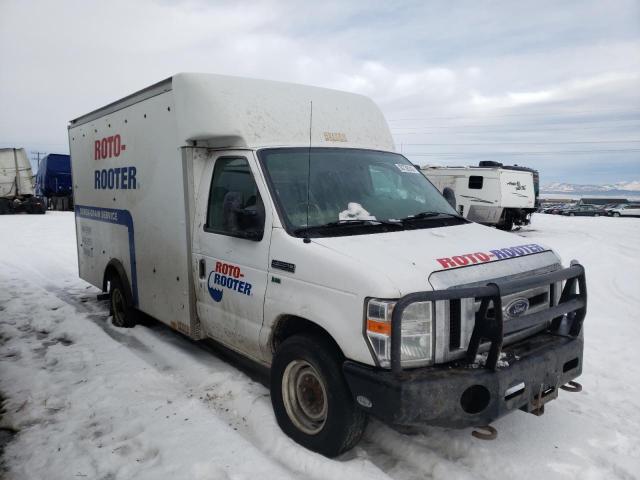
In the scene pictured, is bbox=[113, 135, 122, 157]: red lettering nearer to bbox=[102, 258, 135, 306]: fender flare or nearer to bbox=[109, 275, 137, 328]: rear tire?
bbox=[102, 258, 135, 306]: fender flare

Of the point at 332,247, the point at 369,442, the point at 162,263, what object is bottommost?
the point at 369,442

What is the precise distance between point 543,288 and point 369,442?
1727 mm

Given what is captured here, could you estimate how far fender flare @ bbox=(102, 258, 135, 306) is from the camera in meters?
5.96

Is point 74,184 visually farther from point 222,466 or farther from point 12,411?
point 222,466

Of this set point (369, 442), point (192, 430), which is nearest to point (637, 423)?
point (369, 442)

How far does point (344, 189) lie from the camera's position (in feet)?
13.2

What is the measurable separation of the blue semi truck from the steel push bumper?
31.0m

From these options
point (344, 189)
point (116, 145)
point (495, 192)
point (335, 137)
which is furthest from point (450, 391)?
point (495, 192)

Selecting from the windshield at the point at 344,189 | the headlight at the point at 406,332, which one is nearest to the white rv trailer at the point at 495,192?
the windshield at the point at 344,189

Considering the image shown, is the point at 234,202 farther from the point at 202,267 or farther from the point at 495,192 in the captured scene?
the point at 495,192

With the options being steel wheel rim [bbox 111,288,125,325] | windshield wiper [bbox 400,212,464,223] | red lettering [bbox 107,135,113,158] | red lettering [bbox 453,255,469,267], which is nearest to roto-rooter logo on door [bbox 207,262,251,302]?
windshield wiper [bbox 400,212,464,223]

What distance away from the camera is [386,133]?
5.14 meters

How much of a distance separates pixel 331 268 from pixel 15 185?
27.9 meters

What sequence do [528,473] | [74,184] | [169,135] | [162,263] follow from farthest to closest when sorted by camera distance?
[74,184]
[162,263]
[169,135]
[528,473]
